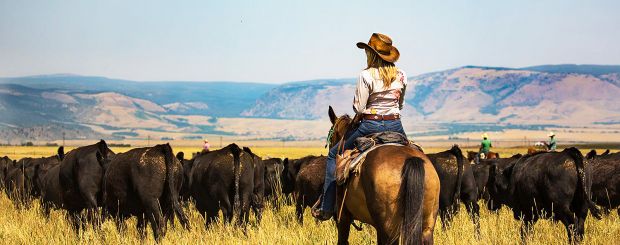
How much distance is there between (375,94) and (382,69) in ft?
0.95

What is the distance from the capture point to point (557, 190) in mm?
12094

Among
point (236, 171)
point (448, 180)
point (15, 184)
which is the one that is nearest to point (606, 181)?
point (448, 180)

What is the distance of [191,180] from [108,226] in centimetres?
177

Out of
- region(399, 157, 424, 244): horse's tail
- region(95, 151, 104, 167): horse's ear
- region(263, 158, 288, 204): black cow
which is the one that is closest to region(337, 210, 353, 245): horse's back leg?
region(399, 157, 424, 244): horse's tail

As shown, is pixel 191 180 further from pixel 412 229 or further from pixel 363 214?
pixel 412 229

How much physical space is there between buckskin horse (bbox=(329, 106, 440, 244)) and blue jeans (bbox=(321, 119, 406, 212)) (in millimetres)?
571

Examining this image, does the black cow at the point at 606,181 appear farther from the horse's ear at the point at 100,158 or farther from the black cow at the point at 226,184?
the horse's ear at the point at 100,158

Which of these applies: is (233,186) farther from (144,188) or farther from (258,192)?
(144,188)

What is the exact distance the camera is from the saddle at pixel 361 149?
8.89 meters

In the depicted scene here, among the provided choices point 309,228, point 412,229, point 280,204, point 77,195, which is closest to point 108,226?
point 77,195

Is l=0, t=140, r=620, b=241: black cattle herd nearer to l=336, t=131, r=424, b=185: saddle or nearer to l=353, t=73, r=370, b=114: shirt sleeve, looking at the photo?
l=336, t=131, r=424, b=185: saddle

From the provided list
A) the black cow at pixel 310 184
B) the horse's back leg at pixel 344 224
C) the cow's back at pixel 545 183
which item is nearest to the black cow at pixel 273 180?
the black cow at pixel 310 184

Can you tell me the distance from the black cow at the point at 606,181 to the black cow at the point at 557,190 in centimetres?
271

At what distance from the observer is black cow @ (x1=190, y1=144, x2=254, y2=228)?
14203 mm
